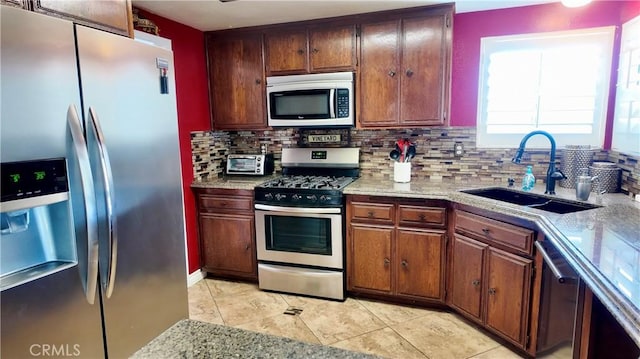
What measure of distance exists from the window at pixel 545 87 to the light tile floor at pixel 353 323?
149 centimetres

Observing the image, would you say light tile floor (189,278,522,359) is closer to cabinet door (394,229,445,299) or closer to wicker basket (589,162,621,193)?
cabinet door (394,229,445,299)

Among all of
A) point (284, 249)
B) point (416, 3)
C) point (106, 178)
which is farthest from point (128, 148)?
point (416, 3)

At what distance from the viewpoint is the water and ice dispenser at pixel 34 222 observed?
1203 mm

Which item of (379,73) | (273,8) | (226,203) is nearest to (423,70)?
(379,73)

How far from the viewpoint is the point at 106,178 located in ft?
4.77

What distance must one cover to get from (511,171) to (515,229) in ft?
3.14

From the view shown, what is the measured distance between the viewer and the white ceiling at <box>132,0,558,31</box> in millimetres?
2666

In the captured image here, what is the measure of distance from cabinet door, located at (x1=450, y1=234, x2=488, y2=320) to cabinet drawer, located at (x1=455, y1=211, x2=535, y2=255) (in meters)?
0.07

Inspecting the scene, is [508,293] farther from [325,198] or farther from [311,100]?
[311,100]

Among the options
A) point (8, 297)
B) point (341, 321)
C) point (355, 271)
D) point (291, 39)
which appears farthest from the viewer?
point (291, 39)

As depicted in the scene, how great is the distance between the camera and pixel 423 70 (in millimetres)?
2877

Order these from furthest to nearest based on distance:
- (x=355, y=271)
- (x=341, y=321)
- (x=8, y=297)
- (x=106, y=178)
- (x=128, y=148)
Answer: (x=355, y=271), (x=341, y=321), (x=128, y=148), (x=106, y=178), (x=8, y=297)

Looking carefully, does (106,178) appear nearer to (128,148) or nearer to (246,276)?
(128,148)

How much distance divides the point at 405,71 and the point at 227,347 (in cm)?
253
